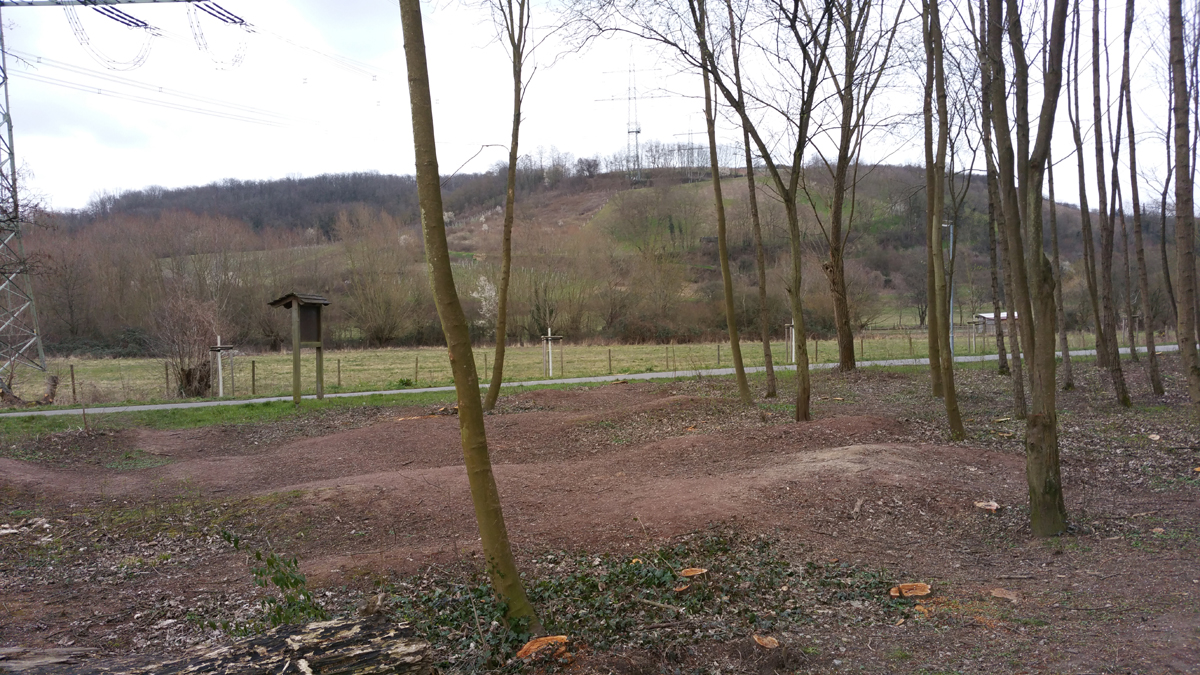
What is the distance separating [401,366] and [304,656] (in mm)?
32139

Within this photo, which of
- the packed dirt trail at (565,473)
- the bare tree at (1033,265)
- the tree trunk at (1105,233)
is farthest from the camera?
the tree trunk at (1105,233)

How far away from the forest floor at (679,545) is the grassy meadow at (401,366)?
12.5 meters

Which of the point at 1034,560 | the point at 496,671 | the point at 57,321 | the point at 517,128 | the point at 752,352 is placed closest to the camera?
the point at 496,671

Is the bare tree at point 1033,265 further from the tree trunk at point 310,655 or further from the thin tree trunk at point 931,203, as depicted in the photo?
the tree trunk at point 310,655

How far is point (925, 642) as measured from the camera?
418 centimetres

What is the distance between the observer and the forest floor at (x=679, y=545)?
4215mm

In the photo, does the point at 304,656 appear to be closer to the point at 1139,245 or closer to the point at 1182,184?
the point at 1182,184

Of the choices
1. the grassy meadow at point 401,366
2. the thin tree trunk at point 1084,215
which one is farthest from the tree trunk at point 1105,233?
the grassy meadow at point 401,366

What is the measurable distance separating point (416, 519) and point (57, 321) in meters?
52.7

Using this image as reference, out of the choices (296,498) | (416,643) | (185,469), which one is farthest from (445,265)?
(185,469)

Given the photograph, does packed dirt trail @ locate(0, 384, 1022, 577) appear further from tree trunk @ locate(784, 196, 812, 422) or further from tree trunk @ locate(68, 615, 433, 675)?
tree trunk @ locate(68, 615, 433, 675)

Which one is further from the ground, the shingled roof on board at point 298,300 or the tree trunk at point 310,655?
the shingled roof on board at point 298,300

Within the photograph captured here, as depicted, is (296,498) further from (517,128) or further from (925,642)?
A: (517,128)

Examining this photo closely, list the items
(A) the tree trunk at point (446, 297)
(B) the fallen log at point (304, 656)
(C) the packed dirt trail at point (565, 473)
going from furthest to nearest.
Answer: (C) the packed dirt trail at point (565, 473) < (A) the tree trunk at point (446, 297) < (B) the fallen log at point (304, 656)
